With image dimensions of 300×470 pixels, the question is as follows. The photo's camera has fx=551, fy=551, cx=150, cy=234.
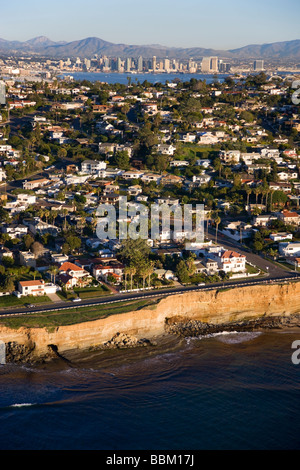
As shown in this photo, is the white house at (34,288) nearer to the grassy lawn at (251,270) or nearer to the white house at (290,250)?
the grassy lawn at (251,270)

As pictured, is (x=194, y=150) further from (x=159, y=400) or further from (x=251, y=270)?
(x=159, y=400)

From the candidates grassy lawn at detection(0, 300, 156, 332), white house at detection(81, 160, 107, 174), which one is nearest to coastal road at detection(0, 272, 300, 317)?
grassy lawn at detection(0, 300, 156, 332)

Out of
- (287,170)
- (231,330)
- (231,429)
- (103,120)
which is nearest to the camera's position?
(231,429)

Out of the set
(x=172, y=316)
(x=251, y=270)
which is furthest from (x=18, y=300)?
(x=251, y=270)

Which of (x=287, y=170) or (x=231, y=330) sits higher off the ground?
(x=287, y=170)

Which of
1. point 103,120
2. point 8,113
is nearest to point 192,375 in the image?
point 103,120

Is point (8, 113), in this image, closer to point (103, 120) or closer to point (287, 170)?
point (103, 120)
